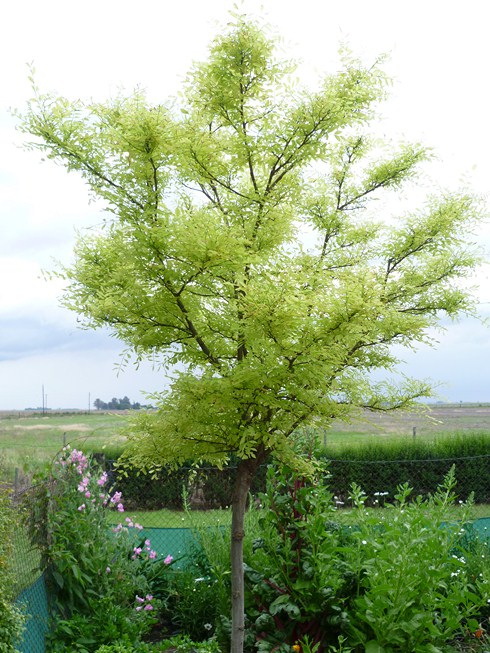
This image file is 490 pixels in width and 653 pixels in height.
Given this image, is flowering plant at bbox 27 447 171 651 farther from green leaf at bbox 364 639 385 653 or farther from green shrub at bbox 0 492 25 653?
green leaf at bbox 364 639 385 653

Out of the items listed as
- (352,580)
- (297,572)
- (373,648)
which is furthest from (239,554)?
(373,648)

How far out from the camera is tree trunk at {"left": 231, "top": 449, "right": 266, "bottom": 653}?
16.7 feet

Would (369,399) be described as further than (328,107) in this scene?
Yes

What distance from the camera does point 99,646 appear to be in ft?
17.0

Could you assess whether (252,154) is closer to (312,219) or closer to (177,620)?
(312,219)

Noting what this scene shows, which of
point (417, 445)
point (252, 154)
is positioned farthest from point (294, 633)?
point (417, 445)

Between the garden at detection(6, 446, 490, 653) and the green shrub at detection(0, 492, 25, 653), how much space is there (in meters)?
0.71

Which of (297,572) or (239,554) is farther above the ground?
(239,554)

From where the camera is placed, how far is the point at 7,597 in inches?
161

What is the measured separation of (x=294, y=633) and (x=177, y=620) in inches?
52.6

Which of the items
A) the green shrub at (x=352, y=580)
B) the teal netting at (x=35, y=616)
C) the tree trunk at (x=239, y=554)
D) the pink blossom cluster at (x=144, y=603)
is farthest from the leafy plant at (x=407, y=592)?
the teal netting at (x=35, y=616)

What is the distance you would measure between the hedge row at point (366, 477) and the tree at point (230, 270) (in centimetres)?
650

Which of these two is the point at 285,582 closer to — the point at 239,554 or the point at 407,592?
the point at 239,554

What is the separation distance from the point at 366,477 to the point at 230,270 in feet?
28.3
